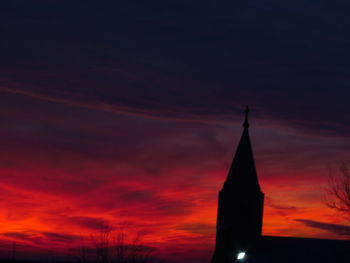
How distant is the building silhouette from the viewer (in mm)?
50375

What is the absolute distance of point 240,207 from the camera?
50.8 meters

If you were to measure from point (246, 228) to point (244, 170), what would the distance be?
4191mm

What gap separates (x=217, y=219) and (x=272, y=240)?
4437mm

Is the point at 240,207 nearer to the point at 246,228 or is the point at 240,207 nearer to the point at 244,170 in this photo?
the point at 246,228

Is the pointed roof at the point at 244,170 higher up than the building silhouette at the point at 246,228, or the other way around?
the pointed roof at the point at 244,170

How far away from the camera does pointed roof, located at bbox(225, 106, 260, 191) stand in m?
50.4

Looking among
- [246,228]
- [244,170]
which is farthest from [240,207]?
[244,170]

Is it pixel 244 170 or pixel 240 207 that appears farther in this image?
pixel 240 207

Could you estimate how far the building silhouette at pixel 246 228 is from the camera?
50375 mm

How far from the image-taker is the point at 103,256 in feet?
193

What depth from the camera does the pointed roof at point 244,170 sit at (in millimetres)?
50438

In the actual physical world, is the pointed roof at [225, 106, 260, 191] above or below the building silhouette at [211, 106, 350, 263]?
above

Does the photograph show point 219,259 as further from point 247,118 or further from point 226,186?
point 247,118

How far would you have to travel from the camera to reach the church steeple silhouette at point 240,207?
50.5 m
